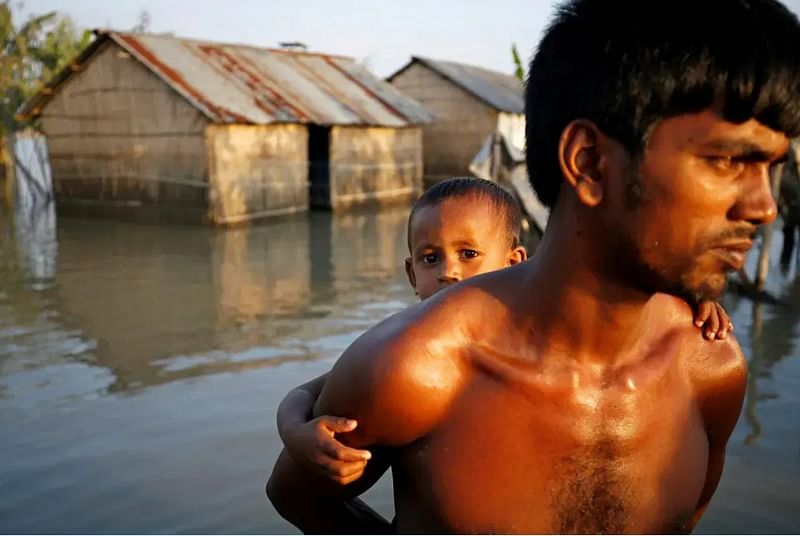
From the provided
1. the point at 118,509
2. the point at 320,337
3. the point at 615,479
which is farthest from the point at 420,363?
the point at 320,337

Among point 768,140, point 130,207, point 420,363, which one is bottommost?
point 130,207

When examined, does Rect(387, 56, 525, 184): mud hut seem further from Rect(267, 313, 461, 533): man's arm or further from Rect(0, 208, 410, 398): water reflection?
Rect(267, 313, 461, 533): man's arm

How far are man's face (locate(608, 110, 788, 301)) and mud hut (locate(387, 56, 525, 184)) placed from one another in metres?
22.8

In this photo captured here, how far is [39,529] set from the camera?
3775 millimetres

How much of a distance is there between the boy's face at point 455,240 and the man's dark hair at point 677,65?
4.77 feet

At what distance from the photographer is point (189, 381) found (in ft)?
19.4

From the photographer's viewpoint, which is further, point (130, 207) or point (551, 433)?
point (130, 207)

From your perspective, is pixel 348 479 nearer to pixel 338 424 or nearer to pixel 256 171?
pixel 338 424

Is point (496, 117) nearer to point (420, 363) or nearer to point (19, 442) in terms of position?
point (19, 442)

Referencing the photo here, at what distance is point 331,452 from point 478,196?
1596 millimetres

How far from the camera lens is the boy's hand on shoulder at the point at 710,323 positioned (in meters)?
1.86

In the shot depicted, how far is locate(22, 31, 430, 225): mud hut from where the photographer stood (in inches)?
610

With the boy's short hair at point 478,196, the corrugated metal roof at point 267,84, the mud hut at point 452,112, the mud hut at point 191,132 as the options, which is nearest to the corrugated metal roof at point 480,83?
the mud hut at point 452,112

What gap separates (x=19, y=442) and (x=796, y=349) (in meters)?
5.87
